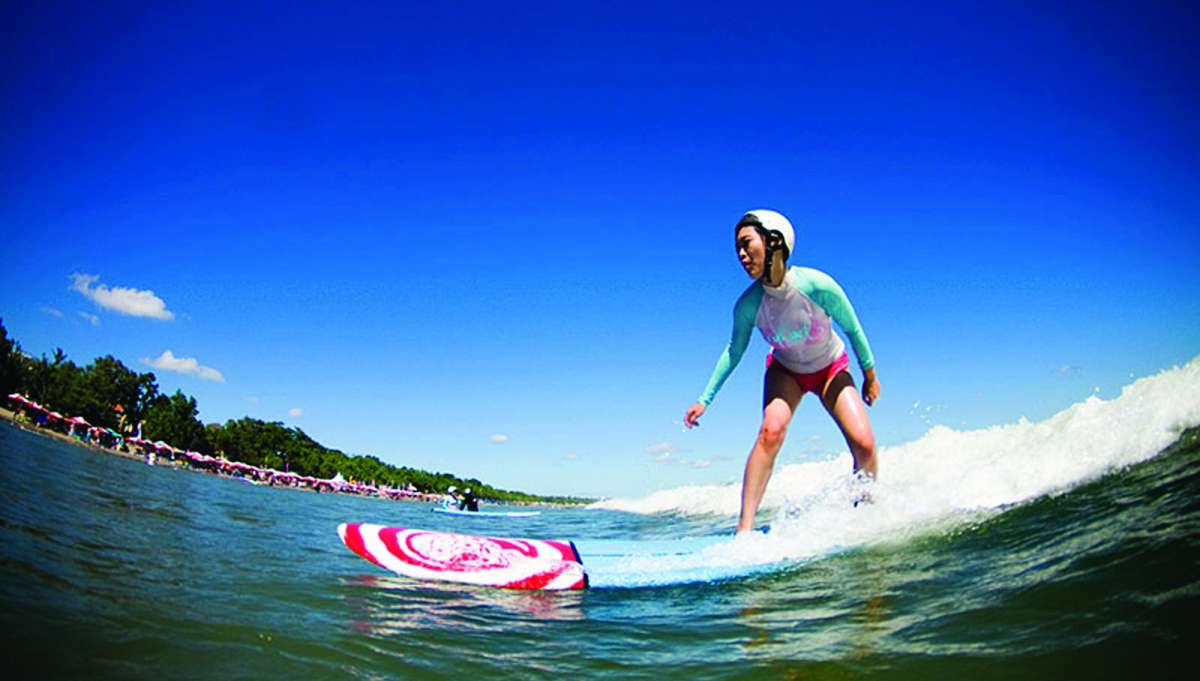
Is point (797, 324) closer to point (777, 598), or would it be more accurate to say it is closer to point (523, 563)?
point (777, 598)

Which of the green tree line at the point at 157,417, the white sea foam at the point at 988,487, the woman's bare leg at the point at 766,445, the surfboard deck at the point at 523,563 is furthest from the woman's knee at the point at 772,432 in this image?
the green tree line at the point at 157,417

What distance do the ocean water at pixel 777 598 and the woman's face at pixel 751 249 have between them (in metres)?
2.29

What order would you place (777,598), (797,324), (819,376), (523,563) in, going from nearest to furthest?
(777,598)
(523,563)
(797,324)
(819,376)

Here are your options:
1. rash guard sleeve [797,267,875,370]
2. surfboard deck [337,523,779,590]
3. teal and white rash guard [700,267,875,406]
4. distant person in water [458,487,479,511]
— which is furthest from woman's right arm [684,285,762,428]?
distant person in water [458,487,479,511]

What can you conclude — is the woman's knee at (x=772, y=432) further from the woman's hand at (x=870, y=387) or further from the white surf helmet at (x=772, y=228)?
the white surf helmet at (x=772, y=228)

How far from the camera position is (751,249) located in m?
4.63

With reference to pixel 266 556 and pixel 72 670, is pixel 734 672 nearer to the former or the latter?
pixel 72 670

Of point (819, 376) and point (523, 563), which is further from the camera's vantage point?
point (819, 376)

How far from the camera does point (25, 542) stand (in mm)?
3201

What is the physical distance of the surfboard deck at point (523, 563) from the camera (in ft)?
13.9

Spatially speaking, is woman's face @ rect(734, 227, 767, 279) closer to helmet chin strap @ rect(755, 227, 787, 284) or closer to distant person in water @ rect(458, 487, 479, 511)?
helmet chin strap @ rect(755, 227, 787, 284)

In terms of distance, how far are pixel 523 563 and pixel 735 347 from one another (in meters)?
2.70

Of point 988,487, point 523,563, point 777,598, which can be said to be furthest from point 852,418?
point 523,563

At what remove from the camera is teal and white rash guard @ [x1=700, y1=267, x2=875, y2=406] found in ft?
15.9
